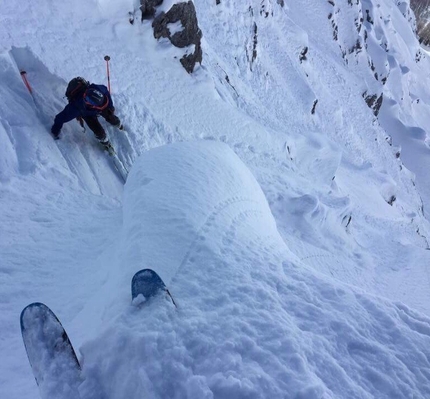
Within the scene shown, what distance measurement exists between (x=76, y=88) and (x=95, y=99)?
13.1 inches

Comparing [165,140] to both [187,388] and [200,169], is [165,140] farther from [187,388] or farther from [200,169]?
[187,388]

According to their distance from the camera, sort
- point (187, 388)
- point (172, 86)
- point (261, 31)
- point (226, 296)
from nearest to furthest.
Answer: point (187, 388), point (226, 296), point (172, 86), point (261, 31)

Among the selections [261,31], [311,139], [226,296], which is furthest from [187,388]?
[261,31]

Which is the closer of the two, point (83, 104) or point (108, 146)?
point (83, 104)

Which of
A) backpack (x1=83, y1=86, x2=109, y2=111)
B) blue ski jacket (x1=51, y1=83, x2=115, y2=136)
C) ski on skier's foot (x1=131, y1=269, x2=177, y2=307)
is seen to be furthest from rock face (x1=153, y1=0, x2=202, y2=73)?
ski on skier's foot (x1=131, y1=269, x2=177, y2=307)

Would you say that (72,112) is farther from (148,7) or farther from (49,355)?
(148,7)

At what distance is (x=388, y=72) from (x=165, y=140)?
31.7 m

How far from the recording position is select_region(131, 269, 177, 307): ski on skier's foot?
8.40 feet

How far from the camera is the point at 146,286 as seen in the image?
8.48ft

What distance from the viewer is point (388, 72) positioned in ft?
108

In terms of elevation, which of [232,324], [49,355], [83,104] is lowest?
[83,104]

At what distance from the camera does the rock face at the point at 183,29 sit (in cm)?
975

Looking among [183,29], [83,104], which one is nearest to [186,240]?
[83,104]

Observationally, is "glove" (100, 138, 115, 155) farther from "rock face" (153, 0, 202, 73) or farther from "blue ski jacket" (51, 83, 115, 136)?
"rock face" (153, 0, 202, 73)
